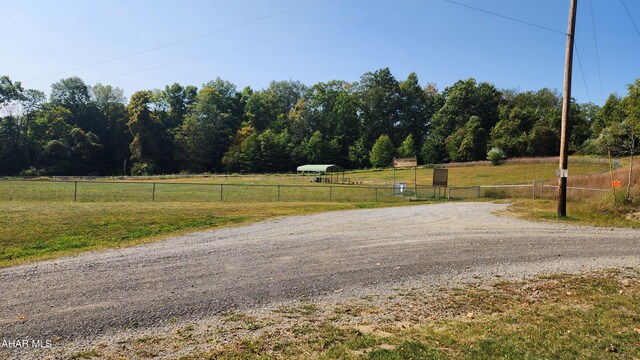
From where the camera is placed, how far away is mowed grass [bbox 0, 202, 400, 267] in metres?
9.12

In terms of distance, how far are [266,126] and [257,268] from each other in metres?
101

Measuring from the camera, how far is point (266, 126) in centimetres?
10550

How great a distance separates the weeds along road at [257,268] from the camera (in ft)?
16.6

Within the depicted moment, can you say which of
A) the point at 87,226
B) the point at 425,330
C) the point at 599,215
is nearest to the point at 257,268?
the point at 425,330

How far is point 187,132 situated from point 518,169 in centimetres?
7505

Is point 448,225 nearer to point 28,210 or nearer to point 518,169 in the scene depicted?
point 28,210

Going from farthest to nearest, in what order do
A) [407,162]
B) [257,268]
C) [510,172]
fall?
[510,172], [407,162], [257,268]

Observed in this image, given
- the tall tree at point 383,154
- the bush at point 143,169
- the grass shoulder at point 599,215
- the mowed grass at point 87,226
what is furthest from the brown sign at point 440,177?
the bush at point 143,169

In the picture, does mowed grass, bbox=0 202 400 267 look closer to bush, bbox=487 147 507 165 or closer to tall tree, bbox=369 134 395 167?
bush, bbox=487 147 507 165

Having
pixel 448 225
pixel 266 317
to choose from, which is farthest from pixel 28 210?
pixel 448 225

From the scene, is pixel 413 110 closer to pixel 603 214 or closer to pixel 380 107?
pixel 380 107

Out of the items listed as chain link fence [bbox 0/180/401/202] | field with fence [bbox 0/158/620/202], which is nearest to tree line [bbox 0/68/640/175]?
field with fence [bbox 0/158/620/202]

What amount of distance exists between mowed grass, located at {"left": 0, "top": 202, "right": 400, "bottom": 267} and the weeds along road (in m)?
1.21

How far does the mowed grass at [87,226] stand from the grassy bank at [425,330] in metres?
6.02
